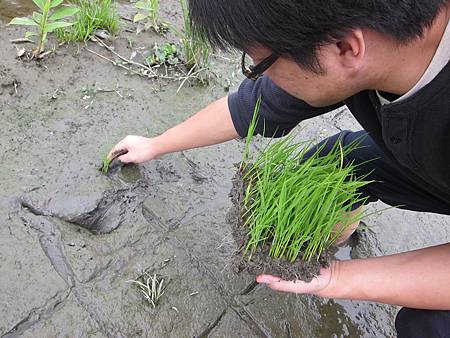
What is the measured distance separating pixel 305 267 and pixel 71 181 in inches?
48.6

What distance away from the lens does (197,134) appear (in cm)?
206

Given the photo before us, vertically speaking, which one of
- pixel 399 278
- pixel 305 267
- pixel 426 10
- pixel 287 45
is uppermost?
pixel 426 10

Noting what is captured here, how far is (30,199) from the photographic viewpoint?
2217 mm

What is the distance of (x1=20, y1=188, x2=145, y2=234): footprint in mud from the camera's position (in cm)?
221

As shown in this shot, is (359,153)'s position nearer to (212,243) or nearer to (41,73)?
(212,243)

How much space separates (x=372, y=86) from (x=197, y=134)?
0.86 metres

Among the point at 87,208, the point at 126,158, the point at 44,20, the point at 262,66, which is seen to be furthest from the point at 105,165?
the point at 262,66

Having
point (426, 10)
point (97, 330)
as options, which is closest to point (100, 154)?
point (97, 330)

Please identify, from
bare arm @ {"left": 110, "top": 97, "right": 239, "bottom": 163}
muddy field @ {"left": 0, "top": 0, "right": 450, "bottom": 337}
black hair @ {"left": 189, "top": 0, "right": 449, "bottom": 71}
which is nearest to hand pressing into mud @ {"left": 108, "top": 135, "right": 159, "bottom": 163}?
bare arm @ {"left": 110, "top": 97, "right": 239, "bottom": 163}

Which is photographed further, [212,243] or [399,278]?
[212,243]

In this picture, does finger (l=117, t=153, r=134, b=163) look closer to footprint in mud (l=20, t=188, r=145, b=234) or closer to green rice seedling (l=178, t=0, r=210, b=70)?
footprint in mud (l=20, t=188, r=145, b=234)

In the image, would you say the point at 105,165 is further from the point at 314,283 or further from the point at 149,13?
the point at 149,13

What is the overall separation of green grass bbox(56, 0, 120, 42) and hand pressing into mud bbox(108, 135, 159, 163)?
3.28 feet

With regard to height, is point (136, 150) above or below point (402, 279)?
below
